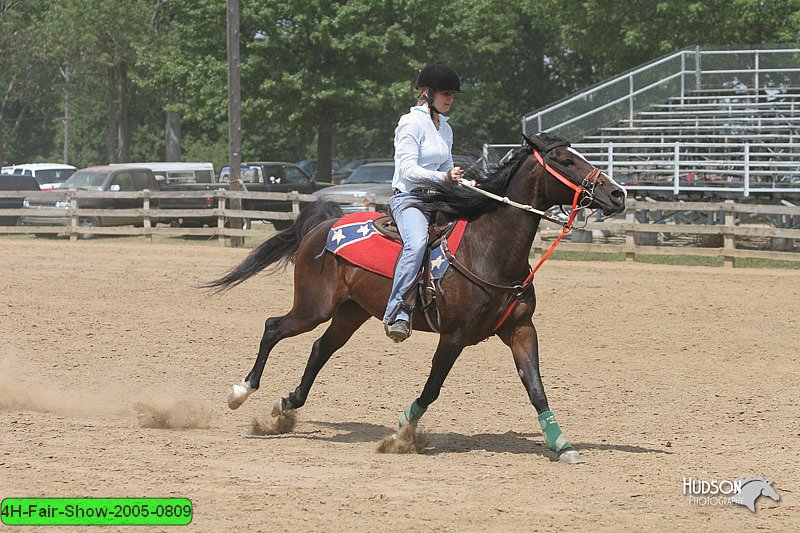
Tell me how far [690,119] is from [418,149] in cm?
2132

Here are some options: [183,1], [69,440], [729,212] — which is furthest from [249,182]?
[69,440]

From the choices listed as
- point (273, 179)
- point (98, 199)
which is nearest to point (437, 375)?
point (98, 199)

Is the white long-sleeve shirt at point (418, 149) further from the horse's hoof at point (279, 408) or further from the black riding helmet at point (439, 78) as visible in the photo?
the horse's hoof at point (279, 408)

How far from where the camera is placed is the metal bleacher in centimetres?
2559

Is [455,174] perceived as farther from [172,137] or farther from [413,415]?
[172,137]

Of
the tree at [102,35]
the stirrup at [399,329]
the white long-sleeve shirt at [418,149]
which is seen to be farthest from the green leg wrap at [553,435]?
the tree at [102,35]

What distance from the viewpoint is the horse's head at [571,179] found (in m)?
6.94

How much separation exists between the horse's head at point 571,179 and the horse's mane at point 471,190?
0.41 feet

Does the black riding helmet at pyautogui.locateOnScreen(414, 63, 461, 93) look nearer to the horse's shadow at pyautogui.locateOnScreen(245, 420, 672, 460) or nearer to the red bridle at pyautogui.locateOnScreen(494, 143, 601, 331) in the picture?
the red bridle at pyautogui.locateOnScreen(494, 143, 601, 331)

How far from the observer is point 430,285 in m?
7.52

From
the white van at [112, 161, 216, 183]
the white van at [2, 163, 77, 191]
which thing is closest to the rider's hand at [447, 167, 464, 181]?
the white van at [112, 161, 216, 183]

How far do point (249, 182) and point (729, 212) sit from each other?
15303 millimetres

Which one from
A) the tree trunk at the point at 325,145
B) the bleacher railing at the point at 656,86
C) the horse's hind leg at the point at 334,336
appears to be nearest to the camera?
the horse's hind leg at the point at 334,336

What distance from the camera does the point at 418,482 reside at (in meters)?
6.39
